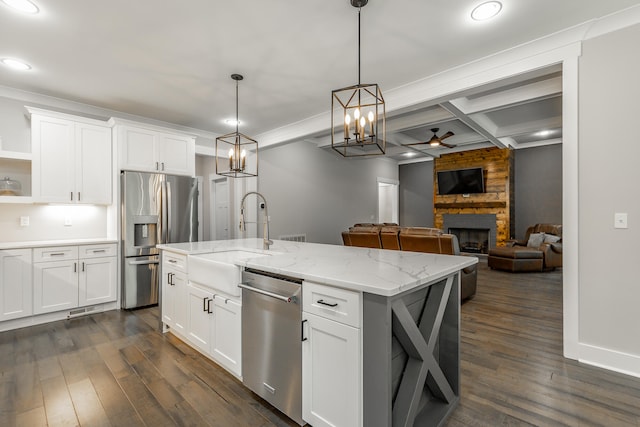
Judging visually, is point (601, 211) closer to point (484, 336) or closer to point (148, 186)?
point (484, 336)

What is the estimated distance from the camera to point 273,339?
1832 millimetres

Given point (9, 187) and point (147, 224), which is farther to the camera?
Result: point (147, 224)

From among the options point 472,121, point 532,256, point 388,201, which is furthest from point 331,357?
point 388,201

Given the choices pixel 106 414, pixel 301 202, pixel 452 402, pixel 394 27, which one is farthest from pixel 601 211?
pixel 301 202

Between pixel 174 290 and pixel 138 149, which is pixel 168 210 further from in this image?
pixel 174 290

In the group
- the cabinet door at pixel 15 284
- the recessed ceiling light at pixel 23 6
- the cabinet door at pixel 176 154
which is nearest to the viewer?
the recessed ceiling light at pixel 23 6

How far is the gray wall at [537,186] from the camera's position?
288 inches

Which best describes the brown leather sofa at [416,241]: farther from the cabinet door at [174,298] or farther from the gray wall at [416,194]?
the gray wall at [416,194]

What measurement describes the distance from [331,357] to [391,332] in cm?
34

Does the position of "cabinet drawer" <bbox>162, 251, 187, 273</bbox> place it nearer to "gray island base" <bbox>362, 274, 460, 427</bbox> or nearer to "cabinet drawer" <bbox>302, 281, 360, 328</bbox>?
"cabinet drawer" <bbox>302, 281, 360, 328</bbox>

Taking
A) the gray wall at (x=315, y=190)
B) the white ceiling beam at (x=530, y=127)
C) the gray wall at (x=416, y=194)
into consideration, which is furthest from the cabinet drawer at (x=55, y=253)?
the gray wall at (x=416, y=194)

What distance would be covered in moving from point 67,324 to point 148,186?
A: 1.83m

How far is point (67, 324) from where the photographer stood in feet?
11.3

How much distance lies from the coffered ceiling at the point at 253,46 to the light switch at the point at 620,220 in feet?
4.58
